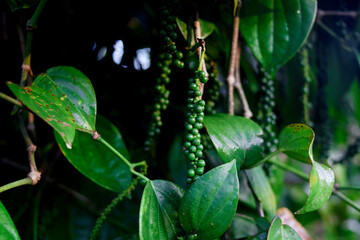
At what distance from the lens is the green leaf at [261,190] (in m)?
0.57

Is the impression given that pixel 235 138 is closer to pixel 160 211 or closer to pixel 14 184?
pixel 160 211

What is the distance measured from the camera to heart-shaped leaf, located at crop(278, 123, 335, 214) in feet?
1.34

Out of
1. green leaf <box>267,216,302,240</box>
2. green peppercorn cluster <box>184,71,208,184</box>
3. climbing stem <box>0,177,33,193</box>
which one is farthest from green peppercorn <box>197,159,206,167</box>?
climbing stem <box>0,177,33,193</box>

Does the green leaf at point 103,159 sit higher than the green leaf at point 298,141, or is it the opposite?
the green leaf at point 298,141

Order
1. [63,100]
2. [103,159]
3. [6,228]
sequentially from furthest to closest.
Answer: [103,159] < [63,100] < [6,228]

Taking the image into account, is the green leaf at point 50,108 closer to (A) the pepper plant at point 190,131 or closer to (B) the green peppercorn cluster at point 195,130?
(A) the pepper plant at point 190,131

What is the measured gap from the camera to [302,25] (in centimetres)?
56

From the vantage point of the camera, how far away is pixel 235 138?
48cm

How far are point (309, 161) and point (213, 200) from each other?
0.15m

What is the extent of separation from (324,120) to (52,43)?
27.0 inches

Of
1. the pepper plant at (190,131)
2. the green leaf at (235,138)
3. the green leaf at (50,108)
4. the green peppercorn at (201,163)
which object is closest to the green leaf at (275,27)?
the pepper plant at (190,131)

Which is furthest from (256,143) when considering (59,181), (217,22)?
(59,181)

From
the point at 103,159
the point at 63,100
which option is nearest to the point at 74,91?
the point at 63,100

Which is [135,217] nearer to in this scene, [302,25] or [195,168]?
[195,168]
